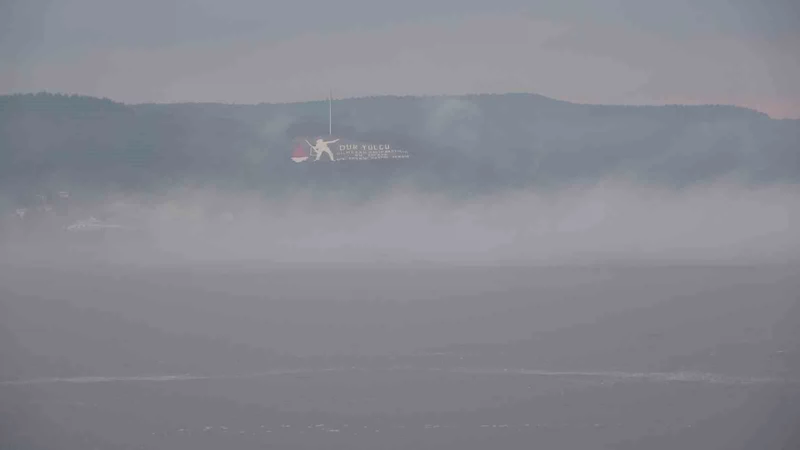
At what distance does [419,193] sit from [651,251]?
272cm

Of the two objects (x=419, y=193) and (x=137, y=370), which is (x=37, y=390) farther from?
(x=419, y=193)

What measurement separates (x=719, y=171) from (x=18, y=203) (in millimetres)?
7569

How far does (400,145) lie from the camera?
1259 centimetres

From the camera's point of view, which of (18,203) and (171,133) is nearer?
(18,203)

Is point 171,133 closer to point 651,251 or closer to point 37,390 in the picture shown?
point 37,390

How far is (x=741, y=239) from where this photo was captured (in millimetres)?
12086

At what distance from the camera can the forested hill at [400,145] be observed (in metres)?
11.8

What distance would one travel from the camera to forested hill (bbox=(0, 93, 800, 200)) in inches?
464

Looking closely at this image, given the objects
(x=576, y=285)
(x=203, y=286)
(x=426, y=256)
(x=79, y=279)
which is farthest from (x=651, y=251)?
(x=79, y=279)

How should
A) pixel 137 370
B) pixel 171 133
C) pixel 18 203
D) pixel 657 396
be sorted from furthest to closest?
pixel 171 133 → pixel 18 203 → pixel 137 370 → pixel 657 396

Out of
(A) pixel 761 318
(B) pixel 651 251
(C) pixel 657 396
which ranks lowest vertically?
(C) pixel 657 396

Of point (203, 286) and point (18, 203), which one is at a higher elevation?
point (18, 203)

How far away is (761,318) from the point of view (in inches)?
457

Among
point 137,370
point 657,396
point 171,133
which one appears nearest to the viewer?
point 657,396
